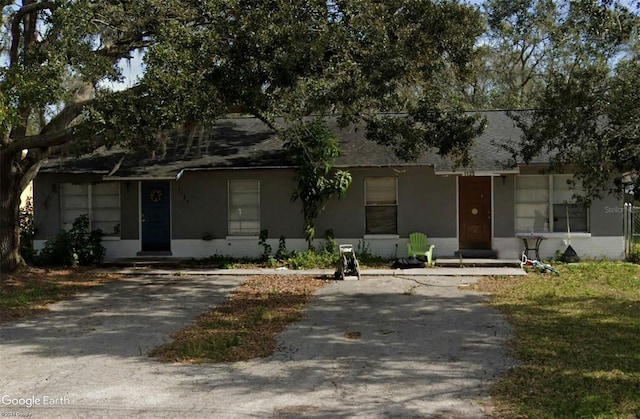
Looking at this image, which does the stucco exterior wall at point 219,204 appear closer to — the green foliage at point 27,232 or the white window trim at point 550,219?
the green foliage at point 27,232

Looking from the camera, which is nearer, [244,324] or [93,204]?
[244,324]

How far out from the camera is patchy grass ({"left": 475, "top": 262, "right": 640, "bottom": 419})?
5.30 m

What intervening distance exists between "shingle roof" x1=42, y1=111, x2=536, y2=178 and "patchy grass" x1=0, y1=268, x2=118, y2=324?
9.24ft

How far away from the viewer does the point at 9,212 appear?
1373 centimetres

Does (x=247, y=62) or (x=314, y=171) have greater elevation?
(x=247, y=62)

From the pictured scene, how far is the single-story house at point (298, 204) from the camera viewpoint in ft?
50.1

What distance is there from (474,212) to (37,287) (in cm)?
1076

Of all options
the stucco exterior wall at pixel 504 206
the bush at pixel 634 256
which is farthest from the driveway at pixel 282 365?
the bush at pixel 634 256

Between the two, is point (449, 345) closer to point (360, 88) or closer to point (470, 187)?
point (360, 88)

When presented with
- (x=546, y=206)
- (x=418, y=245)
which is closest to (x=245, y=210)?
(x=418, y=245)

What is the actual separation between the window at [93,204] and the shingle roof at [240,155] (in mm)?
799

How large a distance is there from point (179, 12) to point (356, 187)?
7125mm

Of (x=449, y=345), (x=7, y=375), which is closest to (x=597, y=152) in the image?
(x=449, y=345)

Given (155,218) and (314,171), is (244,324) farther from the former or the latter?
(155,218)
